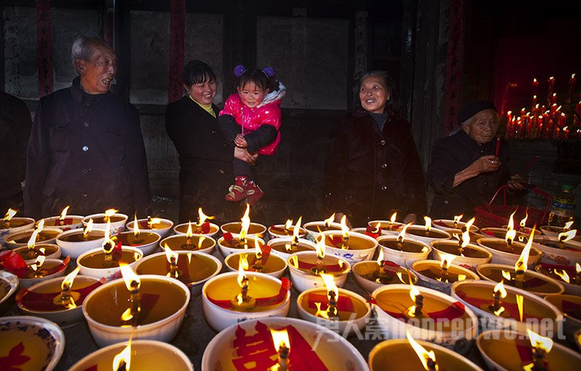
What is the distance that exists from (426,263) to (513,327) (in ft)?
2.29

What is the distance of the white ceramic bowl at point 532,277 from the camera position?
1.66m

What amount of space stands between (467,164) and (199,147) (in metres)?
3.25

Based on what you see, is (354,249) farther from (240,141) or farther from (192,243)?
(240,141)

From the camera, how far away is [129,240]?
7.34ft

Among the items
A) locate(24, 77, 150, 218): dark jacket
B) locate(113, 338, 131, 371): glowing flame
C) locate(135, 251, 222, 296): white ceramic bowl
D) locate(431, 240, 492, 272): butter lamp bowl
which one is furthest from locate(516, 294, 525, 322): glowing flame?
locate(24, 77, 150, 218): dark jacket

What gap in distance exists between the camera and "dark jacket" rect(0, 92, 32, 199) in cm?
396

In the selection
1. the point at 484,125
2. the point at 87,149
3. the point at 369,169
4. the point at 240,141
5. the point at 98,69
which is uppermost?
the point at 98,69

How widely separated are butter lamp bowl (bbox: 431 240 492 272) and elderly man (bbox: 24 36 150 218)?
9.98ft

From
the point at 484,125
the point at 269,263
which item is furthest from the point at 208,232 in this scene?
the point at 484,125

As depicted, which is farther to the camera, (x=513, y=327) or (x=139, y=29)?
(x=139, y=29)

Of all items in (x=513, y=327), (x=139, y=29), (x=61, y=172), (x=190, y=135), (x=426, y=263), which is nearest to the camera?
(x=513, y=327)

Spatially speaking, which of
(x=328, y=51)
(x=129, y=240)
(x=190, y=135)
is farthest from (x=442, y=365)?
(x=328, y=51)

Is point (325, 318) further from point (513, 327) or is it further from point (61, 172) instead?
point (61, 172)

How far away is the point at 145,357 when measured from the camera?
3.59 ft
